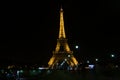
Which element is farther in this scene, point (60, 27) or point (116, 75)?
point (60, 27)

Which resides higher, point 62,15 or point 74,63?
point 62,15

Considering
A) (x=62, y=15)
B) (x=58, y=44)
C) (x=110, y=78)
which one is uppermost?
(x=62, y=15)

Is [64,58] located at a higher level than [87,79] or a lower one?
higher

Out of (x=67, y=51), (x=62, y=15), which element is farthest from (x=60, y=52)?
(x=62, y=15)

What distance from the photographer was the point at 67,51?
87312 mm

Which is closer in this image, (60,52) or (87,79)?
(87,79)

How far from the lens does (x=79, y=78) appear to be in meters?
31.3

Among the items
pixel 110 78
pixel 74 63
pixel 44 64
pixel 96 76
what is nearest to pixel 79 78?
pixel 96 76

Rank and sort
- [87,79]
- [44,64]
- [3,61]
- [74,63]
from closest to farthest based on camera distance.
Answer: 1. [87,79]
2. [3,61]
3. [74,63]
4. [44,64]

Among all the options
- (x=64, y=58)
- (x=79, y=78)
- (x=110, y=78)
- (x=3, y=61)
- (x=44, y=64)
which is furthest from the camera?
(x=44, y=64)

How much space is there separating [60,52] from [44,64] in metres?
12.8

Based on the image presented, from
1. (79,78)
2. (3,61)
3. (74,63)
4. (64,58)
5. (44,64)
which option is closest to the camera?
(79,78)

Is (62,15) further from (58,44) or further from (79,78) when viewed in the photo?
(79,78)

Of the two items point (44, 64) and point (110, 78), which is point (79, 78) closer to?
point (110, 78)
